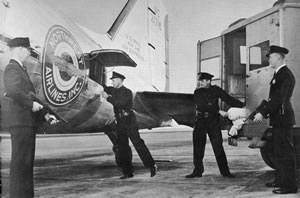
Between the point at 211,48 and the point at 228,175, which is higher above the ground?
the point at 211,48

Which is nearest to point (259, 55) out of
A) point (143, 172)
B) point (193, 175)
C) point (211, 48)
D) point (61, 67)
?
point (211, 48)

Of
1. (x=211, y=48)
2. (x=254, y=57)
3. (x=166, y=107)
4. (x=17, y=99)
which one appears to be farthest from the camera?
(x=211, y=48)

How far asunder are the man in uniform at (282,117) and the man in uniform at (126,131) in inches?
33.6

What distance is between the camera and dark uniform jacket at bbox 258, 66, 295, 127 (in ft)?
7.66

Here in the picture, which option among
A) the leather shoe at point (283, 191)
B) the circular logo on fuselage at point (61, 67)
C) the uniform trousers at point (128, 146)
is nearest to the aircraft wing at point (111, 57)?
the circular logo on fuselage at point (61, 67)

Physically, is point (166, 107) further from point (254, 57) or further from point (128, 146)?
point (254, 57)

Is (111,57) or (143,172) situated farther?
(111,57)

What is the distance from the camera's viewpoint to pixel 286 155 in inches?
93.0

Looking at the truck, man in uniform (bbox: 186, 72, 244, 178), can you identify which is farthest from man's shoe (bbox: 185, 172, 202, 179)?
the truck

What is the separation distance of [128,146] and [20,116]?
2.62 ft

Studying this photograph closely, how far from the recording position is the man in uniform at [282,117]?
234 cm

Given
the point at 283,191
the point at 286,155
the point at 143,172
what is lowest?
the point at 283,191

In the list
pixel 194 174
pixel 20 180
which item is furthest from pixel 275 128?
pixel 20 180

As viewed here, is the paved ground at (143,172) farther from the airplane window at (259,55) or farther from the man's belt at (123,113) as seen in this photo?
the airplane window at (259,55)
